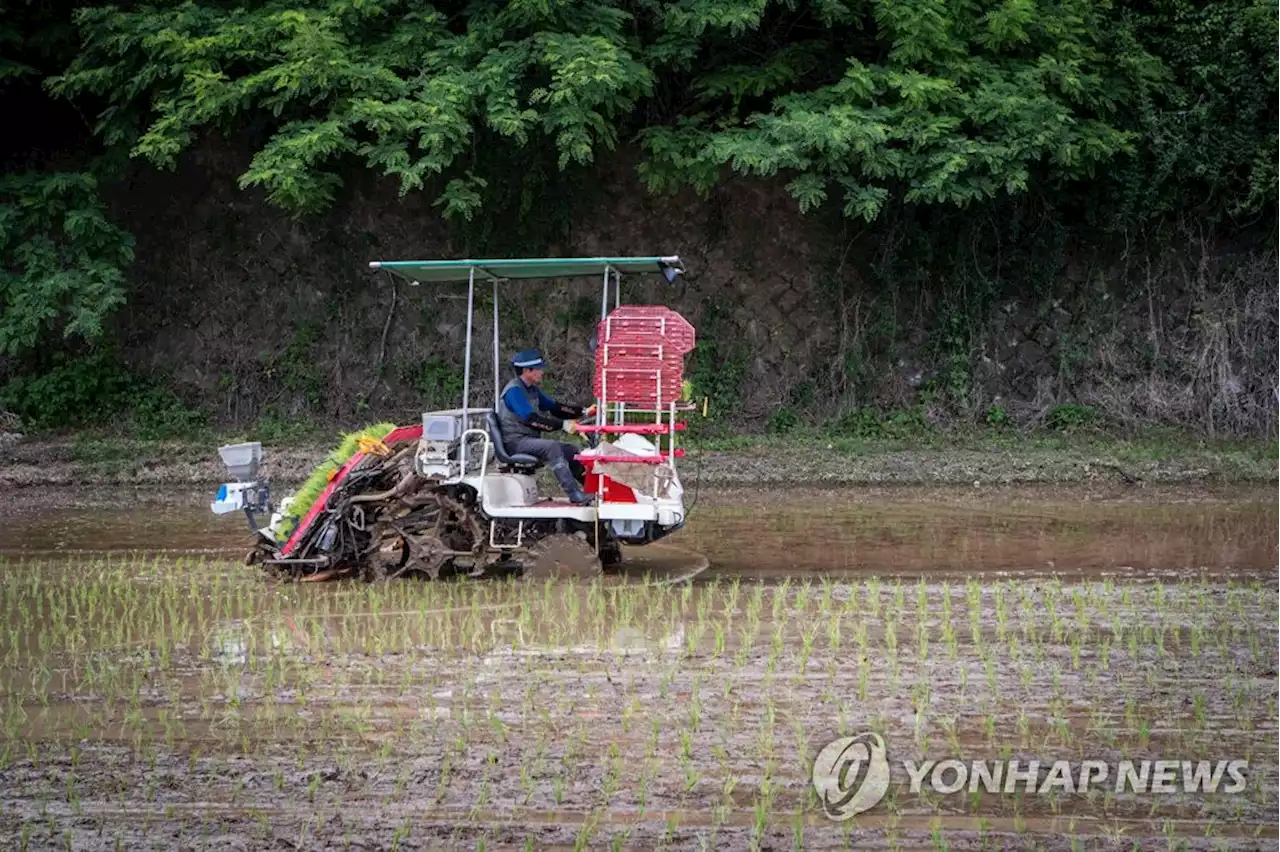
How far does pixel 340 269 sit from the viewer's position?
24203 mm

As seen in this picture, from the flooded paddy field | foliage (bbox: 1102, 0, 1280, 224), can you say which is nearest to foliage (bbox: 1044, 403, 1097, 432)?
foliage (bbox: 1102, 0, 1280, 224)

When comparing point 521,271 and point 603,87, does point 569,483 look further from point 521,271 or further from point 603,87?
point 603,87

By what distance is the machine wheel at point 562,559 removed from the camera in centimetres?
1310

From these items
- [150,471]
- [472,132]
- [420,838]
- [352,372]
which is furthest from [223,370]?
[420,838]

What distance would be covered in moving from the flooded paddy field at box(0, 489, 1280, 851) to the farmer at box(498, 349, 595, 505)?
1.03 m

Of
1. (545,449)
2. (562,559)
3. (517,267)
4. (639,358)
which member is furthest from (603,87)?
(562,559)

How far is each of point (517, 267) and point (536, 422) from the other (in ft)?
4.37

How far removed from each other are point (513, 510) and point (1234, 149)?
1397cm

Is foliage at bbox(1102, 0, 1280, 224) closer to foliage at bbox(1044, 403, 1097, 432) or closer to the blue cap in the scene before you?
foliage at bbox(1044, 403, 1097, 432)

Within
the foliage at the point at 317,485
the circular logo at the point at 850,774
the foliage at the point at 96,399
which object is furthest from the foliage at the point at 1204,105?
the circular logo at the point at 850,774

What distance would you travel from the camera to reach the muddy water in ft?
45.3

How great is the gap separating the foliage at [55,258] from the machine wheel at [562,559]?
9562 millimetres

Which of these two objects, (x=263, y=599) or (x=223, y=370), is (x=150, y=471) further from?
(x=263, y=599)

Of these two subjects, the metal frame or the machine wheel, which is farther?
the machine wheel
